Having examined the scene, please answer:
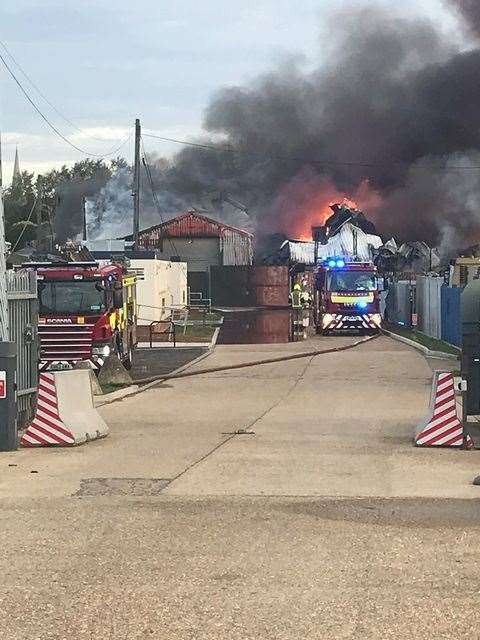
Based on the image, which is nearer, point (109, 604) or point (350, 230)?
point (109, 604)

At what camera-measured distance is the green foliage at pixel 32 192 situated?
257 feet

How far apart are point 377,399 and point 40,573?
11985mm

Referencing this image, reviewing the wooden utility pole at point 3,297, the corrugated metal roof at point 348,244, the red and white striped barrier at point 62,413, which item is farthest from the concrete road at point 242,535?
the corrugated metal roof at point 348,244

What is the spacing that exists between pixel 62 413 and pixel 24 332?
1.73m

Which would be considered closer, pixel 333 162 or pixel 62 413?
pixel 62 413

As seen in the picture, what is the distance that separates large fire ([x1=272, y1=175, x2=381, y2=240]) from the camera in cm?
6600

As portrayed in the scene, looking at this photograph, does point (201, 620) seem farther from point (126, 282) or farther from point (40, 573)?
point (126, 282)

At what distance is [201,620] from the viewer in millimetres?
5398

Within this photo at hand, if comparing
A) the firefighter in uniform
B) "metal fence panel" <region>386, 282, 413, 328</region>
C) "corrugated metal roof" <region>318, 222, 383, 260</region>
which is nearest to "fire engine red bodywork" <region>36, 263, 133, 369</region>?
the firefighter in uniform

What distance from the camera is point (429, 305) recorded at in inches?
1435

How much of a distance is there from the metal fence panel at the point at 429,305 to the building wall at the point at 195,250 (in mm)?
33171

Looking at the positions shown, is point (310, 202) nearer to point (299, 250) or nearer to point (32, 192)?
point (299, 250)

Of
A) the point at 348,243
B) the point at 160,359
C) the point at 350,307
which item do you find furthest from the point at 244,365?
the point at 348,243

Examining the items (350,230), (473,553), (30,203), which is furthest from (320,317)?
(30,203)
